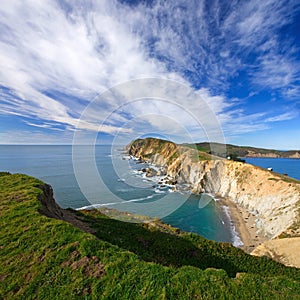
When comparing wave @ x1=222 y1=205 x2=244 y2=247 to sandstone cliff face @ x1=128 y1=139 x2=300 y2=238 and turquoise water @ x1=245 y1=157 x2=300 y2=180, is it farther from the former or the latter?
turquoise water @ x1=245 y1=157 x2=300 y2=180

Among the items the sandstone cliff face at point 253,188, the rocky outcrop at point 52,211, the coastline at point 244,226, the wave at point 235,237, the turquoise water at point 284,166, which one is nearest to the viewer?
the rocky outcrop at point 52,211

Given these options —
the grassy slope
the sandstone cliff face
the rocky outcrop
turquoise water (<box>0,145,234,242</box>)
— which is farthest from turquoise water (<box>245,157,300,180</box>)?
the rocky outcrop

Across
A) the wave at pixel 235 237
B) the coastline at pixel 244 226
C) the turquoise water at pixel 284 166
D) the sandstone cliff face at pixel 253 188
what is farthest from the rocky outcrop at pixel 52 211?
the turquoise water at pixel 284 166

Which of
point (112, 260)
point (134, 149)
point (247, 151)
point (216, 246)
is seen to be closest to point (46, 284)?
point (112, 260)

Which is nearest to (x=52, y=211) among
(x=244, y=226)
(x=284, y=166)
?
(x=244, y=226)

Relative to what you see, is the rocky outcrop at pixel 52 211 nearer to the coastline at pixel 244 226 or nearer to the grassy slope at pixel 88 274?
the grassy slope at pixel 88 274

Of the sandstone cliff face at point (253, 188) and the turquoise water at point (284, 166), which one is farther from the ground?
the turquoise water at point (284, 166)

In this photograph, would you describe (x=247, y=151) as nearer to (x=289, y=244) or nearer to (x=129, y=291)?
(x=289, y=244)
